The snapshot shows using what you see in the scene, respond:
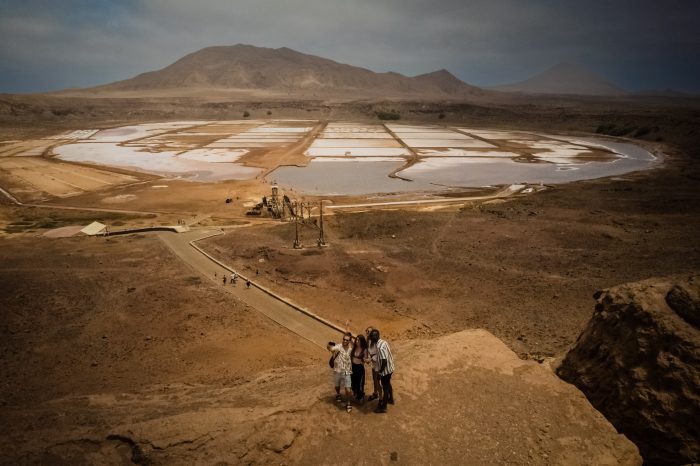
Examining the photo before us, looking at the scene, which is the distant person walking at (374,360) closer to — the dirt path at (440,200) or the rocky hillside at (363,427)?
the rocky hillside at (363,427)

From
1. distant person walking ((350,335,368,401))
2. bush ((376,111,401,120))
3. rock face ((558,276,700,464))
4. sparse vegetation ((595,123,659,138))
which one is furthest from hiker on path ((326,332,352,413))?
bush ((376,111,401,120))

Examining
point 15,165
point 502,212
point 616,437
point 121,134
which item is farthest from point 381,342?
point 121,134

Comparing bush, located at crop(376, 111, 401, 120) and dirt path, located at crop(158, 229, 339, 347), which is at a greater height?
bush, located at crop(376, 111, 401, 120)

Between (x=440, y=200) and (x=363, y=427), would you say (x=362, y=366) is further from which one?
(x=440, y=200)

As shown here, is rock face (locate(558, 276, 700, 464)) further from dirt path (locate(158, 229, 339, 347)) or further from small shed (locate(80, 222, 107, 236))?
small shed (locate(80, 222, 107, 236))

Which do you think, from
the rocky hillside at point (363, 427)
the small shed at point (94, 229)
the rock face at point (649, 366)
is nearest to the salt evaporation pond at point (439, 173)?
the small shed at point (94, 229)

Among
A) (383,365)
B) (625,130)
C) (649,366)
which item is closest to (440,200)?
(649,366)

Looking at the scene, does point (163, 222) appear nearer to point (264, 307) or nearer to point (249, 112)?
point (264, 307)
